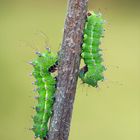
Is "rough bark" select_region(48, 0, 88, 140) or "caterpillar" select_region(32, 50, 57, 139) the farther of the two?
"caterpillar" select_region(32, 50, 57, 139)

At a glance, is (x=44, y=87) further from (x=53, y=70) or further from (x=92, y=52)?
(x=92, y=52)

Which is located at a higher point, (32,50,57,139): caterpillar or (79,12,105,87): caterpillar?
(79,12,105,87): caterpillar

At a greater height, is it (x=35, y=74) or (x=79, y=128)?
(x=79, y=128)

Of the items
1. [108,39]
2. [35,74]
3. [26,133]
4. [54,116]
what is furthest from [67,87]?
[108,39]

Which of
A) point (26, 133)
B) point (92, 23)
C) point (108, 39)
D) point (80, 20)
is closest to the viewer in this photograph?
point (80, 20)

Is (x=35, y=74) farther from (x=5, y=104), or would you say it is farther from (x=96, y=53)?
(x=5, y=104)
